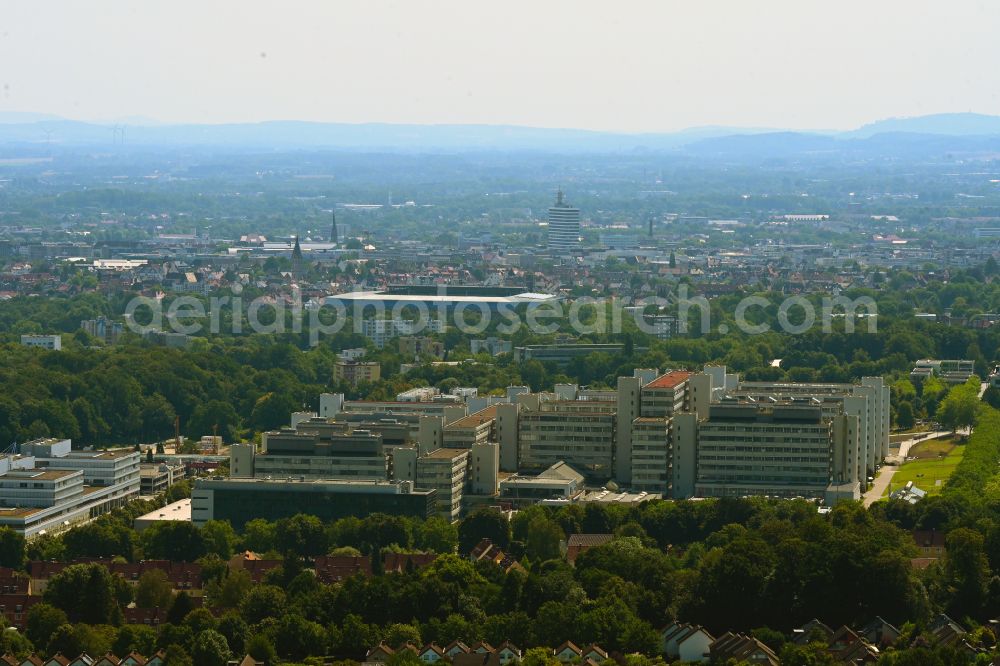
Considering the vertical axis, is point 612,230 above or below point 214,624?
below

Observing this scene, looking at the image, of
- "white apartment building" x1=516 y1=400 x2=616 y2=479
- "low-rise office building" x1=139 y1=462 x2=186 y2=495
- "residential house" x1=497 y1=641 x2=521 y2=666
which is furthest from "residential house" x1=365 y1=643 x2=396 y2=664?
"low-rise office building" x1=139 y1=462 x2=186 y2=495

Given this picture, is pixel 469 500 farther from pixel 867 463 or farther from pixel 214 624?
pixel 214 624

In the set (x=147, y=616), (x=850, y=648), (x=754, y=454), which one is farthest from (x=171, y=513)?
(x=850, y=648)

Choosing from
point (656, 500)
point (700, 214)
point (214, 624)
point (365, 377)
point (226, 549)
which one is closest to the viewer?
point (214, 624)

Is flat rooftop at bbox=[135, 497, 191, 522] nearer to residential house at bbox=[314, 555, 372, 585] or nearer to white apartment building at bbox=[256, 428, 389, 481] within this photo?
white apartment building at bbox=[256, 428, 389, 481]

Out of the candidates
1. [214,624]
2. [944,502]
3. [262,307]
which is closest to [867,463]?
[944,502]

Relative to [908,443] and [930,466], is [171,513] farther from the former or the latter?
[908,443]

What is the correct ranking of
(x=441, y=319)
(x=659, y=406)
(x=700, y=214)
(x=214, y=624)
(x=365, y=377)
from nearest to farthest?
(x=214, y=624) < (x=659, y=406) < (x=365, y=377) < (x=441, y=319) < (x=700, y=214)

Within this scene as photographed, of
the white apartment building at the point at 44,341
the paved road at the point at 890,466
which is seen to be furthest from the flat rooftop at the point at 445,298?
the paved road at the point at 890,466

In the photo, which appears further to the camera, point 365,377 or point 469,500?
point 365,377
